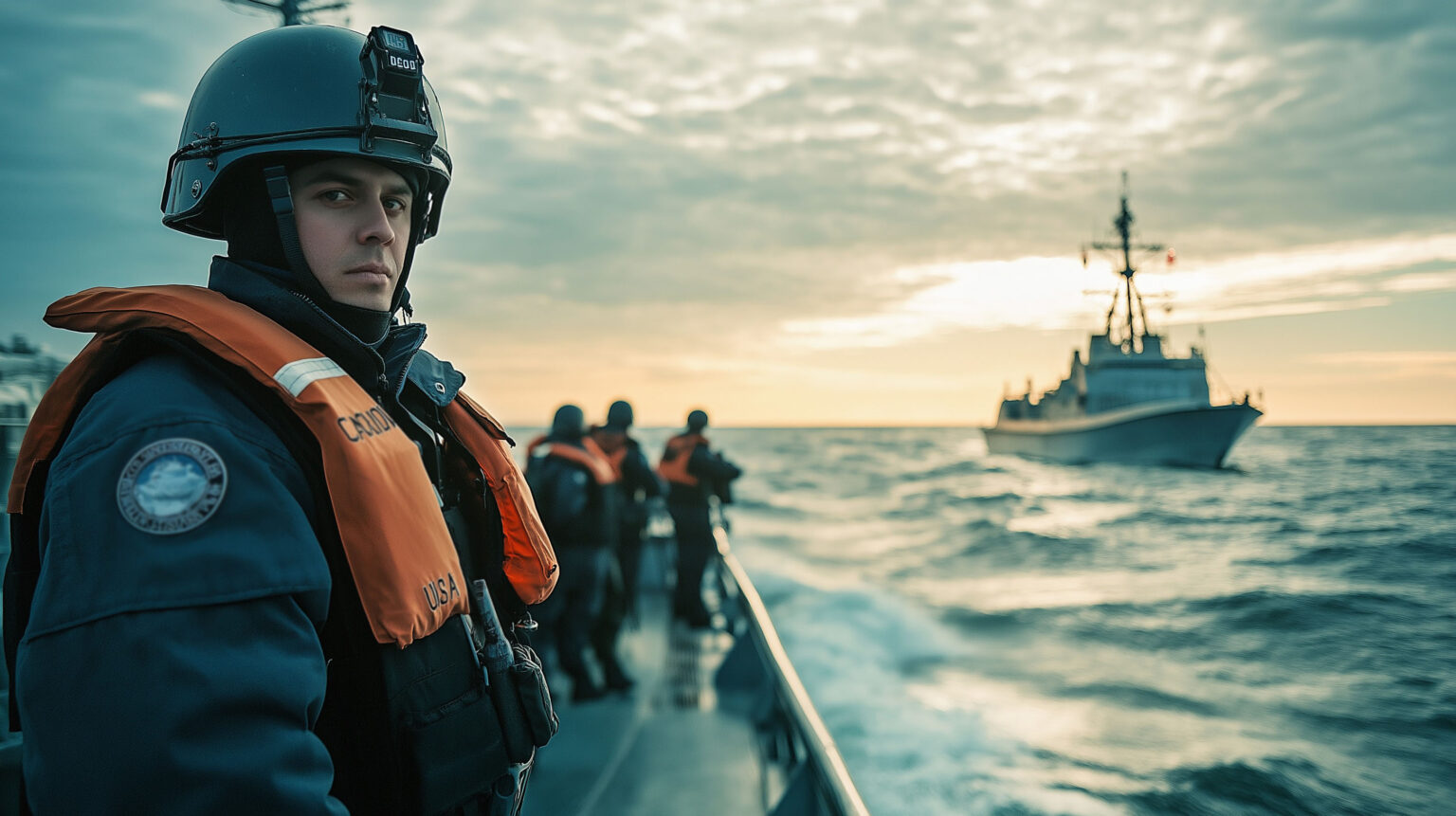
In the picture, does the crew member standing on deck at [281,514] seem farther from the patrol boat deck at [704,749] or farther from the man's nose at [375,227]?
the patrol boat deck at [704,749]

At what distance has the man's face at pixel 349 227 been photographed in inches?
55.9

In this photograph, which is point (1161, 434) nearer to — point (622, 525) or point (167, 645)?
point (622, 525)

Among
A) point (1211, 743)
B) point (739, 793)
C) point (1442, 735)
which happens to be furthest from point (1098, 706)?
point (739, 793)

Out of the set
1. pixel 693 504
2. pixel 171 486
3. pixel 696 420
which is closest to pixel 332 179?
pixel 171 486

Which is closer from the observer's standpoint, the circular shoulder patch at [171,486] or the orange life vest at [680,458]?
the circular shoulder patch at [171,486]

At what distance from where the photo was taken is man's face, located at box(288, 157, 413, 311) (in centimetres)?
142

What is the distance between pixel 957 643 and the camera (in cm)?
1417

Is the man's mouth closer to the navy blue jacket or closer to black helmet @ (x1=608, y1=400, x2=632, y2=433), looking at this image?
the navy blue jacket

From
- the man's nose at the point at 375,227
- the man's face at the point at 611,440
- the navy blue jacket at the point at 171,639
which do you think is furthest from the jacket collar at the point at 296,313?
the man's face at the point at 611,440

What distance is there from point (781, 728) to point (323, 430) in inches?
188

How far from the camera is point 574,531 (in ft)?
20.9

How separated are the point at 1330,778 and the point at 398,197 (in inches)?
404

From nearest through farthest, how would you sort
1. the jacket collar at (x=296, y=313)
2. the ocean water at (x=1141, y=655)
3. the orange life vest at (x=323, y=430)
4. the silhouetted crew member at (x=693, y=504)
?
1. the orange life vest at (x=323, y=430)
2. the jacket collar at (x=296, y=313)
3. the ocean water at (x=1141, y=655)
4. the silhouetted crew member at (x=693, y=504)

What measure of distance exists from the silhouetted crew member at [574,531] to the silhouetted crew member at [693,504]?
2.52 meters
